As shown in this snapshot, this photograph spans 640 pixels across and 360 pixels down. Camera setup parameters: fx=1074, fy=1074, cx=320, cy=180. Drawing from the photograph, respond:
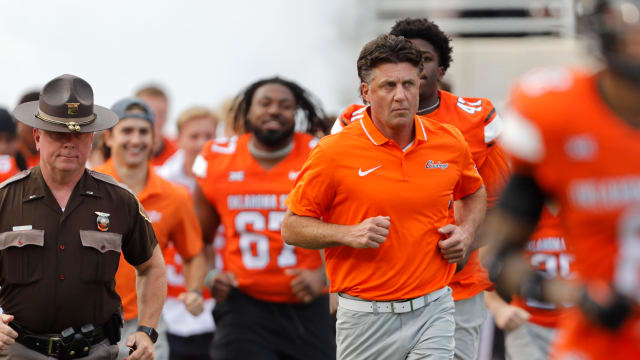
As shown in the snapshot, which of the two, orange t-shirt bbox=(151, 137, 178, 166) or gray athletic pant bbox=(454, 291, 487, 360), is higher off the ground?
orange t-shirt bbox=(151, 137, 178, 166)

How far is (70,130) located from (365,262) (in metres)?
1.69

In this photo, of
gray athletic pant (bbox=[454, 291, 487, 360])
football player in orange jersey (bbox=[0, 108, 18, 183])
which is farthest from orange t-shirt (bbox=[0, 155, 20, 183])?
gray athletic pant (bbox=[454, 291, 487, 360])

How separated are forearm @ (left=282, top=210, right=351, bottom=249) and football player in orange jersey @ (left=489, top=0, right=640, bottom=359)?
206cm

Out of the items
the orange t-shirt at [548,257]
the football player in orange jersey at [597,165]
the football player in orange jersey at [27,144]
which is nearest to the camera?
the football player in orange jersey at [597,165]

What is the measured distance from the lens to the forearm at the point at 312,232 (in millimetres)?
5637

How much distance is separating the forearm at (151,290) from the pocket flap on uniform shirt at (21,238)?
0.72 metres

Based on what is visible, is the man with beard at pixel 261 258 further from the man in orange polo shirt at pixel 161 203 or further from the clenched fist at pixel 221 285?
the man in orange polo shirt at pixel 161 203

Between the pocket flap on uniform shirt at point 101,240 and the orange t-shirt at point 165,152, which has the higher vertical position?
the pocket flap on uniform shirt at point 101,240

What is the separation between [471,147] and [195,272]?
232 centimetres

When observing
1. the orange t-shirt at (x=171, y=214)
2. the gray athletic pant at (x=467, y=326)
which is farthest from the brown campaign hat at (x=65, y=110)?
the gray athletic pant at (x=467, y=326)

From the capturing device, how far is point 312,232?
18.7 feet

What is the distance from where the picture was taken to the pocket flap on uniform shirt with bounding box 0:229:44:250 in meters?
5.40

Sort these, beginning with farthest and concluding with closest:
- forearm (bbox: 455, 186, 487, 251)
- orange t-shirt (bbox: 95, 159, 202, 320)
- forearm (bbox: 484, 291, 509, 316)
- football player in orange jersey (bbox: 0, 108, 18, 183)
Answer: football player in orange jersey (bbox: 0, 108, 18, 183) → orange t-shirt (bbox: 95, 159, 202, 320) → forearm (bbox: 484, 291, 509, 316) → forearm (bbox: 455, 186, 487, 251)

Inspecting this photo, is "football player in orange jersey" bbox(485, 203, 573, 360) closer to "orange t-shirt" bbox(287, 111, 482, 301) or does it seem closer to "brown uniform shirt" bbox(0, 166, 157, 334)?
"orange t-shirt" bbox(287, 111, 482, 301)
